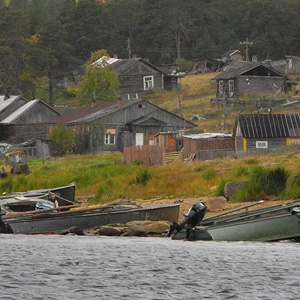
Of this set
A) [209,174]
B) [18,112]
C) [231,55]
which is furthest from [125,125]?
[231,55]

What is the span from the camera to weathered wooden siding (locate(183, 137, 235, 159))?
51.2 meters

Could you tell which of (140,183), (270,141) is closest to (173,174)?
(140,183)

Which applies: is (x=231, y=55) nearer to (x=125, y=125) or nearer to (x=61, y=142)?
(x=125, y=125)

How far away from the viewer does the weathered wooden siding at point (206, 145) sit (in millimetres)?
51219

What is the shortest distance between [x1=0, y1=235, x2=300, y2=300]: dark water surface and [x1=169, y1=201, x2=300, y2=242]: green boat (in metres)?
0.35

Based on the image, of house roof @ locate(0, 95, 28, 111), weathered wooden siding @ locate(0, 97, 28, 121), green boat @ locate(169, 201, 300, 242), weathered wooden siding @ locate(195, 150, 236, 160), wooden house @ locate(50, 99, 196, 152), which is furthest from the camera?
house roof @ locate(0, 95, 28, 111)

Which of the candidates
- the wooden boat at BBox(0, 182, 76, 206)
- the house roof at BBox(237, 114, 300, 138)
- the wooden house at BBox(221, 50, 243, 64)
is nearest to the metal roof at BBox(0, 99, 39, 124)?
the house roof at BBox(237, 114, 300, 138)

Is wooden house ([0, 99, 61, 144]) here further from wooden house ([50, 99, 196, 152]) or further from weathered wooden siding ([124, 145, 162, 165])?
weathered wooden siding ([124, 145, 162, 165])

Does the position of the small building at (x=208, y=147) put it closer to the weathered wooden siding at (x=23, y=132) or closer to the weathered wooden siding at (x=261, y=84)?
the weathered wooden siding at (x=23, y=132)

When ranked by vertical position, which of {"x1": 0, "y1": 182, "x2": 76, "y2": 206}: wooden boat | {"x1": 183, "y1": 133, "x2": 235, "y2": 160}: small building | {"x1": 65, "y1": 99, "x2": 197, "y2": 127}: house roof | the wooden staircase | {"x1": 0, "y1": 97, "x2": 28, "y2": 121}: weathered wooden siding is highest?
{"x1": 0, "y1": 97, "x2": 28, "y2": 121}: weathered wooden siding

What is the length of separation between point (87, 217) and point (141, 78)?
2642 inches

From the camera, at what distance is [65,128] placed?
69.7 m

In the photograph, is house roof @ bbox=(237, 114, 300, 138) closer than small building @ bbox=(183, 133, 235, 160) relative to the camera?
No

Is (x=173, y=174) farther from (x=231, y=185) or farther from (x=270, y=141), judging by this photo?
(x=270, y=141)
